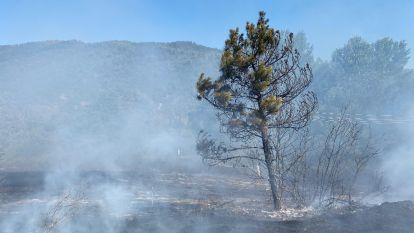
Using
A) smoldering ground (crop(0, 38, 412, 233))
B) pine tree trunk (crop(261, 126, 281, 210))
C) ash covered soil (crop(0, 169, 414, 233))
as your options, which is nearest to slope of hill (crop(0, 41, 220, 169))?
smoldering ground (crop(0, 38, 412, 233))

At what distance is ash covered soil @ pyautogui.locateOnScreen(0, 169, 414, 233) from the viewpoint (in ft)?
39.4

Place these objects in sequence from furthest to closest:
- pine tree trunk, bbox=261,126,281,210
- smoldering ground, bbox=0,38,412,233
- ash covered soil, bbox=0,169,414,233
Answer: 1. pine tree trunk, bbox=261,126,281,210
2. smoldering ground, bbox=0,38,412,233
3. ash covered soil, bbox=0,169,414,233

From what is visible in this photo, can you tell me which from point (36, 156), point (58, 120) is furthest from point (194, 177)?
point (58, 120)

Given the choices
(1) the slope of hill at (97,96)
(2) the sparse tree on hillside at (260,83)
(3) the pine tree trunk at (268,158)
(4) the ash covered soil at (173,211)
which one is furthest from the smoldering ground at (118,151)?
(2) the sparse tree on hillside at (260,83)

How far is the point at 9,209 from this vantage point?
15.6 metres

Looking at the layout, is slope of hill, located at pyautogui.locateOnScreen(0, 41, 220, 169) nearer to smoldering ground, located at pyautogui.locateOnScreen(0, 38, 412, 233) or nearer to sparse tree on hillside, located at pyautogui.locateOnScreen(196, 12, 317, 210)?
smoldering ground, located at pyautogui.locateOnScreen(0, 38, 412, 233)

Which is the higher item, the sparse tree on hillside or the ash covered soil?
the sparse tree on hillside

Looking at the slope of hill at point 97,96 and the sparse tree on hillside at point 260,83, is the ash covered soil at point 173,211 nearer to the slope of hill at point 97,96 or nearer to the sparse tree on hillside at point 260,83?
the sparse tree on hillside at point 260,83

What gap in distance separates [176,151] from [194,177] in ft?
43.5

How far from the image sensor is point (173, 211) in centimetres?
1545

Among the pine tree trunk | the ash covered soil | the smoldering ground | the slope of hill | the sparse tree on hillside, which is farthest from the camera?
the slope of hill

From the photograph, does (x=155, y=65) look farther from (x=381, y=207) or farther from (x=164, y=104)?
(x=381, y=207)

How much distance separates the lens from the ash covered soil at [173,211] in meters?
12.0

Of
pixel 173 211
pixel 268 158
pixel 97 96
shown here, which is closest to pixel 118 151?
pixel 97 96
